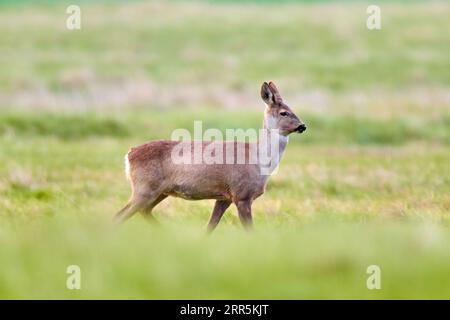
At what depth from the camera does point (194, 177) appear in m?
10.4

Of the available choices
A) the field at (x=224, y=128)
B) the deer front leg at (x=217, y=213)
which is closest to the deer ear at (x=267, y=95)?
the deer front leg at (x=217, y=213)

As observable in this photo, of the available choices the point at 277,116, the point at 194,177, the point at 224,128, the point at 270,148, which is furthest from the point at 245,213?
the point at 224,128

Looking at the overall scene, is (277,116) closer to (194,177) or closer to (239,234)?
(194,177)

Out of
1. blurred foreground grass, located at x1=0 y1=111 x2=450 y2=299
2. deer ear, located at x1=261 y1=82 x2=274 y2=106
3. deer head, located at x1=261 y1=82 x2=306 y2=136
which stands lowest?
blurred foreground grass, located at x1=0 y1=111 x2=450 y2=299

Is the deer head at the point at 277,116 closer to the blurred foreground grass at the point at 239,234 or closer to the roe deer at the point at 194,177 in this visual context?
the roe deer at the point at 194,177

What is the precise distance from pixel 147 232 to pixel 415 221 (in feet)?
10.2

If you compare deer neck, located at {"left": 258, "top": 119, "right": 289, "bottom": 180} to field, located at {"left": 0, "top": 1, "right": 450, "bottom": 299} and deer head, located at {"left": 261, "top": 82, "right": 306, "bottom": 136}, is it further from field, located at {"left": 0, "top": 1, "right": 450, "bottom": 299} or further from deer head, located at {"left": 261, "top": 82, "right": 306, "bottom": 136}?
field, located at {"left": 0, "top": 1, "right": 450, "bottom": 299}

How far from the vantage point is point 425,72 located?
30.8 metres

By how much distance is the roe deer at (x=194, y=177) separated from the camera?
10414mm

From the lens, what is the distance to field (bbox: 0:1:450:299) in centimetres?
679

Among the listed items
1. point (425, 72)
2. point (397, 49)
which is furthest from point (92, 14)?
point (425, 72)

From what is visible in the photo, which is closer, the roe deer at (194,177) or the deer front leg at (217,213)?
the deer front leg at (217,213)

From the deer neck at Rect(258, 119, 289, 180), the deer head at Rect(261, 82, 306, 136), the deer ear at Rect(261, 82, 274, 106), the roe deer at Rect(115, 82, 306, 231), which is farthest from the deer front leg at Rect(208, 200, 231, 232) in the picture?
the deer ear at Rect(261, 82, 274, 106)
